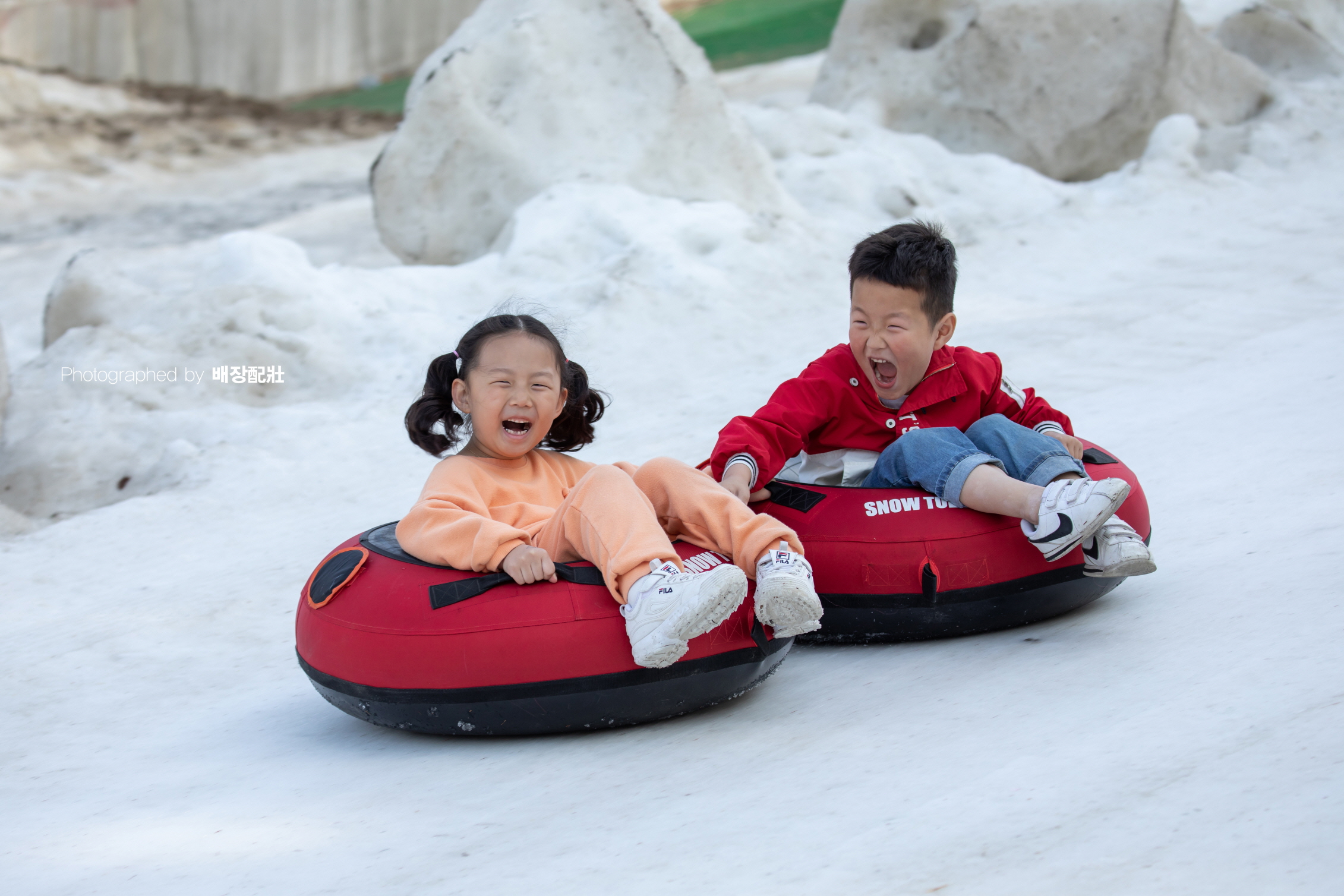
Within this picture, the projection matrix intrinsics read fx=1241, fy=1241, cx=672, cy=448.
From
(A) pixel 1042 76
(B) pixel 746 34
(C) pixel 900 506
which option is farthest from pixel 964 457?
(B) pixel 746 34

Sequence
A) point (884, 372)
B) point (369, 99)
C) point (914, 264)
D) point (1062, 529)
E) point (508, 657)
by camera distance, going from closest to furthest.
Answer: point (508, 657) → point (1062, 529) → point (914, 264) → point (884, 372) → point (369, 99)

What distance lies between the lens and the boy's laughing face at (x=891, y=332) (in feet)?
10.9

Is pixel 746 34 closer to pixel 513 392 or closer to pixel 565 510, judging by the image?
pixel 513 392

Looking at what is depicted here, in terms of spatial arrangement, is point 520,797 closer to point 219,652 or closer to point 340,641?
point 340,641

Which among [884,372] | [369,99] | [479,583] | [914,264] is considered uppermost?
[914,264]

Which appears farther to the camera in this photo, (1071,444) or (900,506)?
(1071,444)

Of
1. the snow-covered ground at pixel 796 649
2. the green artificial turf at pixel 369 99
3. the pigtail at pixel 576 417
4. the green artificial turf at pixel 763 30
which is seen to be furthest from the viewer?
the green artificial turf at pixel 369 99

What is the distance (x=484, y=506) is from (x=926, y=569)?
1090 millimetres

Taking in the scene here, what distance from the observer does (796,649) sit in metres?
3.29

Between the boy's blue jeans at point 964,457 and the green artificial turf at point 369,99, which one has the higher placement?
the boy's blue jeans at point 964,457

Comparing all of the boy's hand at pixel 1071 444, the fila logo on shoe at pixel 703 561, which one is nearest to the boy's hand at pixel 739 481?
the fila logo on shoe at pixel 703 561

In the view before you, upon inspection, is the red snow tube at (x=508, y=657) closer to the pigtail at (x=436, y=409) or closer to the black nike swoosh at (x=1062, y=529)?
the pigtail at (x=436, y=409)

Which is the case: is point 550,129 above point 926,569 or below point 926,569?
above

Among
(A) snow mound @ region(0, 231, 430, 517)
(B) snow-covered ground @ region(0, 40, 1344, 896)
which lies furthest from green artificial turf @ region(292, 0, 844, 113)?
(A) snow mound @ region(0, 231, 430, 517)
